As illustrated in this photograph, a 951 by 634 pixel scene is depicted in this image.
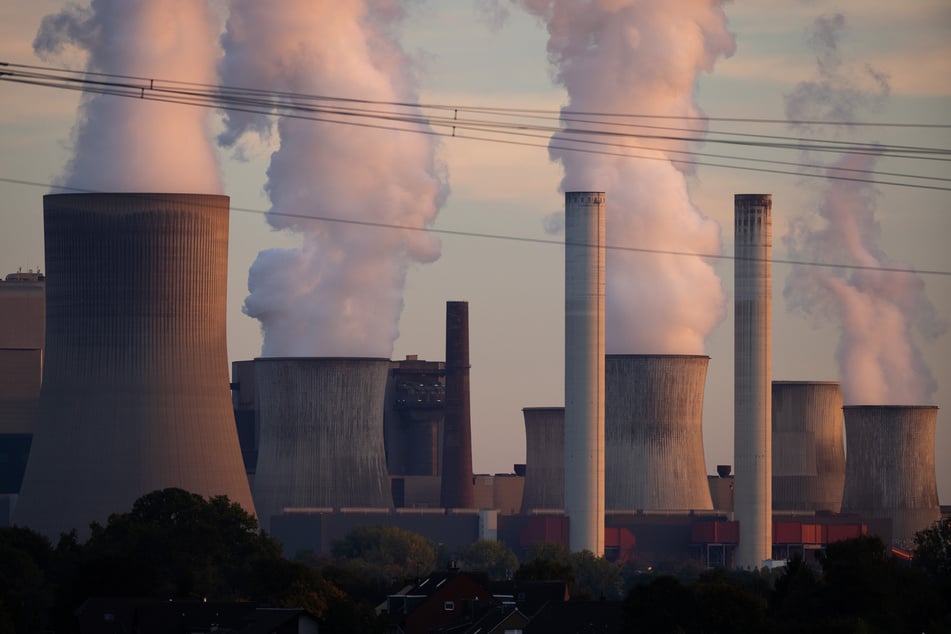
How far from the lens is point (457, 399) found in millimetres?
79188

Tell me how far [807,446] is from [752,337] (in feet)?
31.6

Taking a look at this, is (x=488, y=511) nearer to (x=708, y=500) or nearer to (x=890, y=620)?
(x=708, y=500)

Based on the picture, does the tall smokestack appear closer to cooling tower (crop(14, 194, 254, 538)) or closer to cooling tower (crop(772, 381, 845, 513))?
cooling tower (crop(772, 381, 845, 513))

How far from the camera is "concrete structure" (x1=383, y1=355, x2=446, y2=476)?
84.1 m

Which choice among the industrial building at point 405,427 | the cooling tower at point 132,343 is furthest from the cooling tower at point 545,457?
the cooling tower at point 132,343

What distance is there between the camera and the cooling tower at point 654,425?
241ft

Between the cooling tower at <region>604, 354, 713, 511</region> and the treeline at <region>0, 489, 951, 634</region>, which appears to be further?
the cooling tower at <region>604, 354, 713, 511</region>

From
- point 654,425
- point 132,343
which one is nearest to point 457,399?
point 654,425

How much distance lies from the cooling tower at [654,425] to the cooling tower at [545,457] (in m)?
2.37

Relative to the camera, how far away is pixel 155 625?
39.1 m

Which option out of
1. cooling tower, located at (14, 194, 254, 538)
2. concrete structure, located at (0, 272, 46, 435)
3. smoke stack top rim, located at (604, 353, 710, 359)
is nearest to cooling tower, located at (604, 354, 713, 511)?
smoke stack top rim, located at (604, 353, 710, 359)

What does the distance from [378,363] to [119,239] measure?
55.7 ft

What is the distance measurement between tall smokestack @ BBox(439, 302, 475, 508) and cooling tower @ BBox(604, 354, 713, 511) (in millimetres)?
6019

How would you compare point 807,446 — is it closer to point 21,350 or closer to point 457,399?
point 457,399
